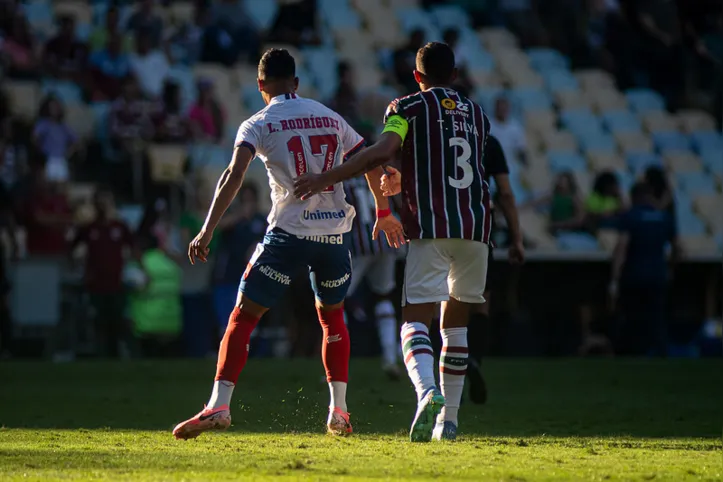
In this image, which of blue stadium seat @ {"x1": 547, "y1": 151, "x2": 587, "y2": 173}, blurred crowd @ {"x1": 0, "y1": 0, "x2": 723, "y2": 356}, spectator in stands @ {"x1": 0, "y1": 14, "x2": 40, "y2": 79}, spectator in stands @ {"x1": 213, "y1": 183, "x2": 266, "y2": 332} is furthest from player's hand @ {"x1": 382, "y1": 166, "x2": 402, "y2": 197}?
blue stadium seat @ {"x1": 547, "y1": 151, "x2": 587, "y2": 173}

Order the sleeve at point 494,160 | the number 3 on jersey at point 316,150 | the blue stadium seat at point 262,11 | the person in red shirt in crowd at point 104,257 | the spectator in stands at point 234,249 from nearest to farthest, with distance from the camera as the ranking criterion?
the number 3 on jersey at point 316,150 → the sleeve at point 494,160 → the spectator in stands at point 234,249 → the person in red shirt in crowd at point 104,257 → the blue stadium seat at point 262,11

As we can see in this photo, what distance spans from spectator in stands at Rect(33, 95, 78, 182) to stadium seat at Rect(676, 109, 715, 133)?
10.0 m

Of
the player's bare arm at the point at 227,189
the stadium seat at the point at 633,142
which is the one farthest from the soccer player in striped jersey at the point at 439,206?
the stadium seat at the point at 633,142

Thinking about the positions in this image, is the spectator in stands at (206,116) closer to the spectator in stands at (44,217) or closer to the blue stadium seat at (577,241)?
the spectator in stands at (44,217)

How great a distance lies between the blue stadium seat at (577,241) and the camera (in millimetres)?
17177

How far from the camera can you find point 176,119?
17.2 meters

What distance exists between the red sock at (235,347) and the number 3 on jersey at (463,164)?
1.33 m

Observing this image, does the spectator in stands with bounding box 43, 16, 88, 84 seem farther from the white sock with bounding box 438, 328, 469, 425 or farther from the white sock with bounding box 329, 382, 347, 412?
the white sock with bounding box 438, 328, 469, 425

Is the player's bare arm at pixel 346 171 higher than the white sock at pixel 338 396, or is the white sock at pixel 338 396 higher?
the player's bare arm at pixel 346 171

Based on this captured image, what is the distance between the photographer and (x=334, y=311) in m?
7.63

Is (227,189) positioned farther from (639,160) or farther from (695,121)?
(695,121)

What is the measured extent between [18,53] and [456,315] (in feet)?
40.0

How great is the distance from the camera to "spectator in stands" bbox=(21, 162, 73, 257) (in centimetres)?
1608

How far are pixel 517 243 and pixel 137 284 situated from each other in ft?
29.1
